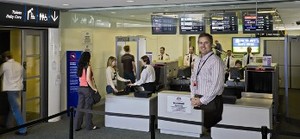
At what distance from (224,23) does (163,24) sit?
4.84ft

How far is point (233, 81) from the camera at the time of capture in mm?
8523

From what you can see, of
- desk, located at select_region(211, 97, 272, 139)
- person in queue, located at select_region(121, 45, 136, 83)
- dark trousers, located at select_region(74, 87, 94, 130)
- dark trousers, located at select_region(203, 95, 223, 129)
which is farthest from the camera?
person in queue, located at select_region(121, 45, 136, 83)

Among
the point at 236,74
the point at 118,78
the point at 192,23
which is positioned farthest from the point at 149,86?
the point at 236,74

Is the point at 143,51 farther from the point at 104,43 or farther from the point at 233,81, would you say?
the point at 233,81

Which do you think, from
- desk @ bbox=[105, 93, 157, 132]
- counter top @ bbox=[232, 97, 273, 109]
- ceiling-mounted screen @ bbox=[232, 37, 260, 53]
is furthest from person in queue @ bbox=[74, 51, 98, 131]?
ceiling-mounted screen @ bbox=[232, 37, 260, 53]

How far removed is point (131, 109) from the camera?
6906 mm

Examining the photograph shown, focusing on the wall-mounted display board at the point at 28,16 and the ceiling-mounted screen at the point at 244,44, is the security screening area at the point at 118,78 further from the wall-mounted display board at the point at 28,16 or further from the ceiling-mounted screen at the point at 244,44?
the ceiling-mounted screen at the point at 244,44

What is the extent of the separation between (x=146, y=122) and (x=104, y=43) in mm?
4093

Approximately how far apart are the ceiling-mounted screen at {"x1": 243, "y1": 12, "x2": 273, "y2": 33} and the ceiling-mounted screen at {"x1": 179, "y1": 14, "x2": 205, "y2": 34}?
1.00 m

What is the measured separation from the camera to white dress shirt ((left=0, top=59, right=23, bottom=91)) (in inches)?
254

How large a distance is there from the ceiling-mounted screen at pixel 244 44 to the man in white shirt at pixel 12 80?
10175 mm

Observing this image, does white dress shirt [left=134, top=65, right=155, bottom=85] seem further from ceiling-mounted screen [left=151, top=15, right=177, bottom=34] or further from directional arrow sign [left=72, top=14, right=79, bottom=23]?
directional arrow sign [left=72, top=14, right=79, bottom=23]

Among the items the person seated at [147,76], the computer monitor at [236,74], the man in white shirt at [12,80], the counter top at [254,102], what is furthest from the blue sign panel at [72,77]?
the counter top at [254,102]

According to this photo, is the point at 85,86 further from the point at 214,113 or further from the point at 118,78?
the point at 214,113
